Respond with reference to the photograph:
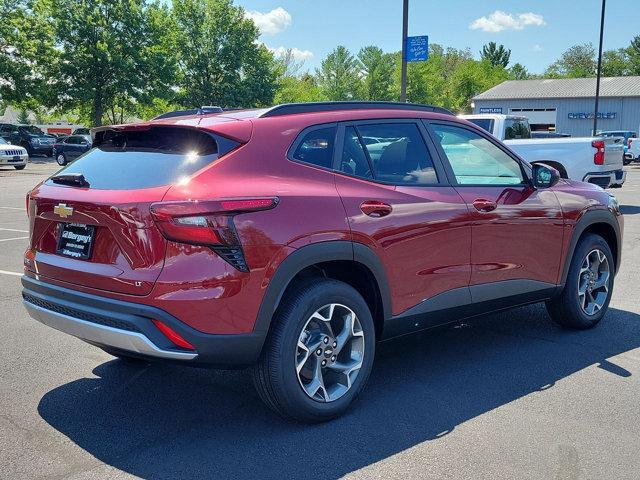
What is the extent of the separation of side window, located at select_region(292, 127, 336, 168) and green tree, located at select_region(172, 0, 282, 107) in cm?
5162

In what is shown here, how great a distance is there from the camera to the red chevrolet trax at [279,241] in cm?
323

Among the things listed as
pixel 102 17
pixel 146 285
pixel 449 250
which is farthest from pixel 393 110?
pixel 102 17

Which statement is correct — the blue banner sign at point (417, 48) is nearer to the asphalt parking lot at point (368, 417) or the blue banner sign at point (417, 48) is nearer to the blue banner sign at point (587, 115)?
the asphalt parking lot at point (368, 417)

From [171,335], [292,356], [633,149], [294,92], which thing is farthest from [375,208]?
[294,92]

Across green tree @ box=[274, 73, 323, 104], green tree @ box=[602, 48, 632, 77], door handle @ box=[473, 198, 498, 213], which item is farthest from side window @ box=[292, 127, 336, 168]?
green tree @ box=[602, 48, 632, 77]

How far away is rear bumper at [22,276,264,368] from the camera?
3.21 metres

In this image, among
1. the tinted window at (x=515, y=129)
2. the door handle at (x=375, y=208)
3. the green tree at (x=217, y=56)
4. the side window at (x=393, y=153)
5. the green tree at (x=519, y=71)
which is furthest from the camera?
the green tree at (x=519, y=71)

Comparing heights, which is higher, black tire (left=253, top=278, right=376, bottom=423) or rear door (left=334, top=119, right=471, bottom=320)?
rear door (left=334, top=119, right=471, bottom=320)

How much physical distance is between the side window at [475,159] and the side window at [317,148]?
97 cm

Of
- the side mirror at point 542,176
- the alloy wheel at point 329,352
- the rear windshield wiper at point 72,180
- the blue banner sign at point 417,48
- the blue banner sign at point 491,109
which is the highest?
the blue banner sign at point 417,48

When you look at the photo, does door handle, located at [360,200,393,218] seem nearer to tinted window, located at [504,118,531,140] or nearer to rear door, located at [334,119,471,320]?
rear door, located at [334,119,471,320]

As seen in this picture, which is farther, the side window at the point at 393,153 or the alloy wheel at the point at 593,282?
the alloy wheel at the point at 593,282

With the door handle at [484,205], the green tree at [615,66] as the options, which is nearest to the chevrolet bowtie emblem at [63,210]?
the door handle at [484,205]

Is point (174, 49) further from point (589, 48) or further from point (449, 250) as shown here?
Answer: point (589, 48)
